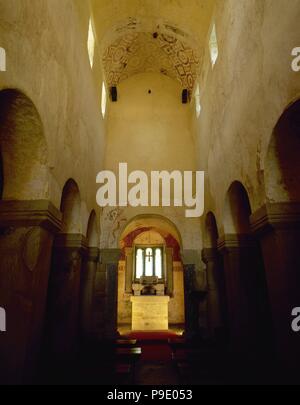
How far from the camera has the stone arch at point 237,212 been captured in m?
7.18

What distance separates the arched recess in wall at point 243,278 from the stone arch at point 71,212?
361 centimetres

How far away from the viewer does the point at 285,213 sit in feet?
14.9

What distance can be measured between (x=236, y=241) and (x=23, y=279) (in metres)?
4.73

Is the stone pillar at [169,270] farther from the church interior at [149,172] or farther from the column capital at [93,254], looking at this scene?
the column capital at [93,254]

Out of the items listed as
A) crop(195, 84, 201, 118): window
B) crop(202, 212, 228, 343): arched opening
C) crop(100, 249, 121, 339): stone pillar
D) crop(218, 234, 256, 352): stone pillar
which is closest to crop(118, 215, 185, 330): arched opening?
crop(100, 249, 121, 339): stone pillar

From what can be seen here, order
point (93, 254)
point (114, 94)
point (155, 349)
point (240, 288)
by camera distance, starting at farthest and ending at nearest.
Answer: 1. point (114, 94)
2. point (93, 254)
3. point (155, 349)
4. point (240, 288)

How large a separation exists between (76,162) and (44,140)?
7.19ft


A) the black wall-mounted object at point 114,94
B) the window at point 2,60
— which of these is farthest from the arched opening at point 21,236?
the black wall-mounted object at point 114,94

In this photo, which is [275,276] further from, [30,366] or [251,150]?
[30,366]

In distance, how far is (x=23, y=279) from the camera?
4141 mm

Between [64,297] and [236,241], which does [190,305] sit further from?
[64,297]

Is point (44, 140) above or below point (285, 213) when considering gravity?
above

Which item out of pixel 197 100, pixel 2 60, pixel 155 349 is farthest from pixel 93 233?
pixel 2 60

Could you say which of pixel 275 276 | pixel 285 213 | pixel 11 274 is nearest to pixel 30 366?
pixel 11 274
